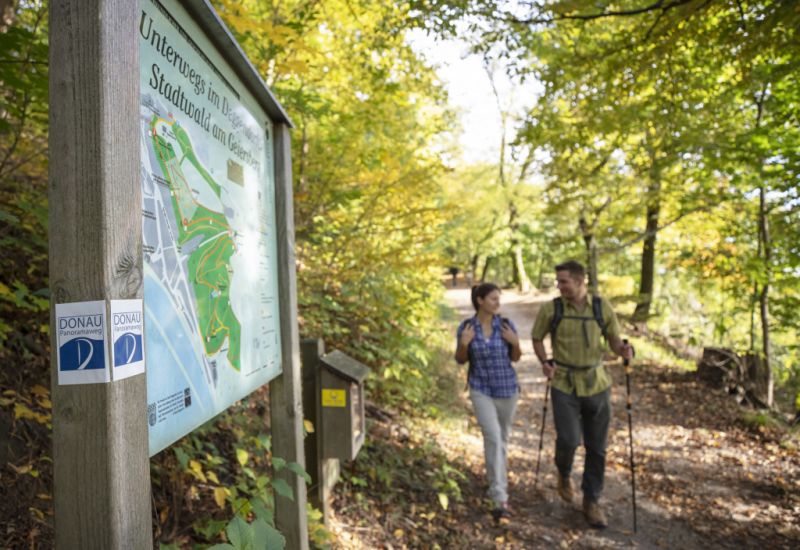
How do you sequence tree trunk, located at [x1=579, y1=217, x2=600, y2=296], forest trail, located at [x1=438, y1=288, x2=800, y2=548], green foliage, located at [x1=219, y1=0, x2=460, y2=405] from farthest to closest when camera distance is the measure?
tree trunk, located at [x1=579, y1=217, x2=600, y2=296]
green foliage, located at [x1=219, y1=0, x2=460, y2=405]
forest trail, located at [x1=438, y1=288, x2=800, y2=548]

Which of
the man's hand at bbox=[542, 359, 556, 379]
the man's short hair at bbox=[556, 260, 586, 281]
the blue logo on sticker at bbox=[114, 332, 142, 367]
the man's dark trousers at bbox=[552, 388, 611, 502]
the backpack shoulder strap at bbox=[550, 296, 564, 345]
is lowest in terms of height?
the man's dark trousers at bbox=[552, 388, 611, 502]

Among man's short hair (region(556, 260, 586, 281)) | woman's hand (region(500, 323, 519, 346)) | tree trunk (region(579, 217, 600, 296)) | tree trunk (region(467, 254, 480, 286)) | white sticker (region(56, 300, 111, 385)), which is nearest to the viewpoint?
white sticker (region(56, 300, 111, 385))

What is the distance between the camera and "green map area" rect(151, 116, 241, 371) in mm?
1332

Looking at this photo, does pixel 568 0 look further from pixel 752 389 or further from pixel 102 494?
pixel 752 389

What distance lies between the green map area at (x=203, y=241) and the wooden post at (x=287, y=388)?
54cm

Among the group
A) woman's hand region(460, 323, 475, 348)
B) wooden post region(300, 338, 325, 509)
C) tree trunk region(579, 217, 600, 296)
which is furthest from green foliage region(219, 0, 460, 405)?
tree trunk region(579, 217, 600, 296)

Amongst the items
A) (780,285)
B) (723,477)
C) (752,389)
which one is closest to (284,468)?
(723,477)

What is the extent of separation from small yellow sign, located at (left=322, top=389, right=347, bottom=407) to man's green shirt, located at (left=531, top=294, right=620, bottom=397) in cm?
215

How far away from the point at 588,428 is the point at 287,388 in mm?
3185

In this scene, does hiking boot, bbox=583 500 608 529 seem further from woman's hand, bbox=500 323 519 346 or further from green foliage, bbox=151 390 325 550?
green foliage, bbox=151 390 325 550

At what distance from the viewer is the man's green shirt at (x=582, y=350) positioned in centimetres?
423

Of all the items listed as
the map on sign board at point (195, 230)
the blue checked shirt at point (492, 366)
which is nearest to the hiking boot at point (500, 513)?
the blue checked shirt at point (492, 366)

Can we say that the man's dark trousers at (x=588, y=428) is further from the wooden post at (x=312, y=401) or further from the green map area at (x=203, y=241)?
the green map area at (x=203, y=241)

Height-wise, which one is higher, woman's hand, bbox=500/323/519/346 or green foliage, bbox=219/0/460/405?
green foliage, bbox=219/0/460/405
